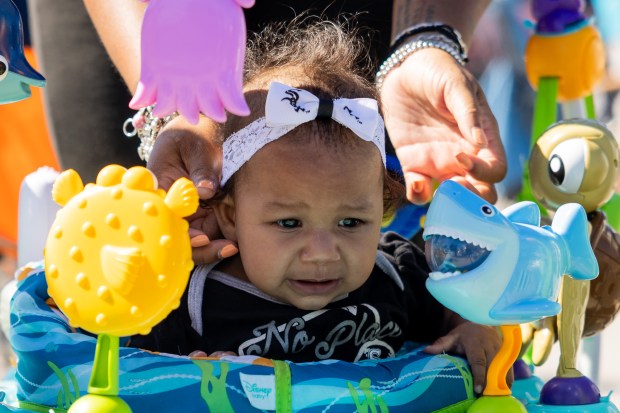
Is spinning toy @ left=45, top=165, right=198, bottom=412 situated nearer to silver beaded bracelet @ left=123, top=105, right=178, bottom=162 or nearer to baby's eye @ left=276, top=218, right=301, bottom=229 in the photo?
baby's eye @ left=276, top=218, right=301, bottom=229

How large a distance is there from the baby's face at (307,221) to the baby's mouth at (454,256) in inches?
13.8

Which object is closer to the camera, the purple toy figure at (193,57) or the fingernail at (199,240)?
the purple toy figure at (193,57)

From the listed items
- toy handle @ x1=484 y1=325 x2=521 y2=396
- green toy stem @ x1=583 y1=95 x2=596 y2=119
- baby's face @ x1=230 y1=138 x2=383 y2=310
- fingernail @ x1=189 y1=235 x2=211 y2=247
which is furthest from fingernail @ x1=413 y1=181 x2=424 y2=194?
green toy stem @ x1=583 y1=95 x2=596 y2=119

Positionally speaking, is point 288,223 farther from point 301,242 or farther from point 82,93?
point 82,93

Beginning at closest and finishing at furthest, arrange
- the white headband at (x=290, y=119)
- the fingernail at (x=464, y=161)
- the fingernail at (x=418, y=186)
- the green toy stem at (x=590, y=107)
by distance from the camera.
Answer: the white headband at (x=290, y=119)
the fingernail at (x=464, y=161)
the fingernail at (x=418, y=186)
the green toy stem at (x=590, y=107)

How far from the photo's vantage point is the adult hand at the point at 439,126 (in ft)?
5.86

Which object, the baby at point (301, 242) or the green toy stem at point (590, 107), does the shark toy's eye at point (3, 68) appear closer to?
the baby at point (301, 242)

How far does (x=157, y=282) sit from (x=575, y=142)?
0.96m

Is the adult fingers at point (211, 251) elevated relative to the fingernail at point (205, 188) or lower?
lower

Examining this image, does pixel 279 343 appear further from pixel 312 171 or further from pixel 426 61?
pixel 426 61

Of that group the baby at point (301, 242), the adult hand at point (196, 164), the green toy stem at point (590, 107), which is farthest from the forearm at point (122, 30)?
the green toy stem at point (590, 107)

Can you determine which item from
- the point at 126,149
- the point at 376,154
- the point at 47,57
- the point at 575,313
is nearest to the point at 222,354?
the point at 376,154

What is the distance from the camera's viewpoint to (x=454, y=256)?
4.08ft

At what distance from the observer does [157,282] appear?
3.51ft
